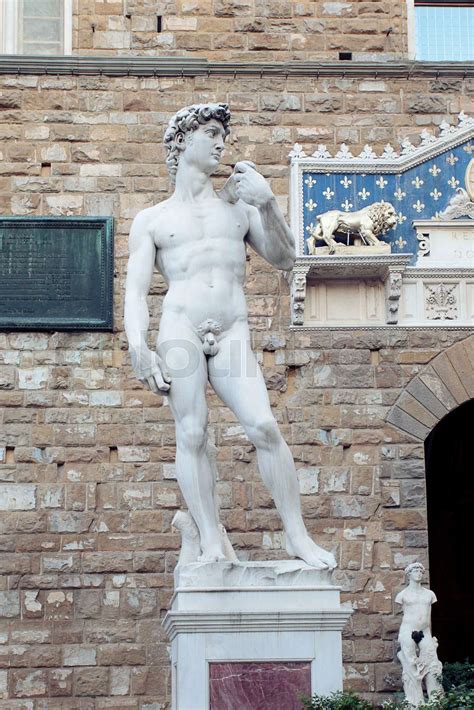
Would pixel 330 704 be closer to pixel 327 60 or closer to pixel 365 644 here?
pixel 365 644

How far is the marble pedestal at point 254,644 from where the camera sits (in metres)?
8.39

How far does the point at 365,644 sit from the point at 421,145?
3948mm

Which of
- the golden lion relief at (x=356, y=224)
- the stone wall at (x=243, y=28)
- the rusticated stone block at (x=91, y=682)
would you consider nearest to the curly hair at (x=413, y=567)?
the rusticated stone block at (x=91, y=682)

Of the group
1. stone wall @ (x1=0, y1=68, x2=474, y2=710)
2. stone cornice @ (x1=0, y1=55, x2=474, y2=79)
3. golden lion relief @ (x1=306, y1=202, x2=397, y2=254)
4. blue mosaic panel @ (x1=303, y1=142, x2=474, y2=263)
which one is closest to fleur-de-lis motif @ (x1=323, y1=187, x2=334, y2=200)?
blue mosaic panel @ (x1=303, y1=142, x2=474, y2=263)

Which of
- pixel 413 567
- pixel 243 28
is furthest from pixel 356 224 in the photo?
pixel 413 567

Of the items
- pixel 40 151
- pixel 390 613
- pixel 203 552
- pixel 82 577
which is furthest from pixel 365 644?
pixel 40 151

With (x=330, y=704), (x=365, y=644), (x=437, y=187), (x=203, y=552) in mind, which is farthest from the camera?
(x=437, y=187)

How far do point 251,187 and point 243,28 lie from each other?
4382 millimetres

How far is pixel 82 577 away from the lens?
11914 millimetres

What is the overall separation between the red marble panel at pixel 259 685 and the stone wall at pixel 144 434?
3413 millimetres

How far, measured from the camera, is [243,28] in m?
13.0

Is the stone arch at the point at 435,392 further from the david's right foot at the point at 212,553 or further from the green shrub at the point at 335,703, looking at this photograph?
the green shrub at the point at 335,703

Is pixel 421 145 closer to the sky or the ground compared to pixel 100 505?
closer to the sky

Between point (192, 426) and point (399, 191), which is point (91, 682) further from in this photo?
point (399, 191)
